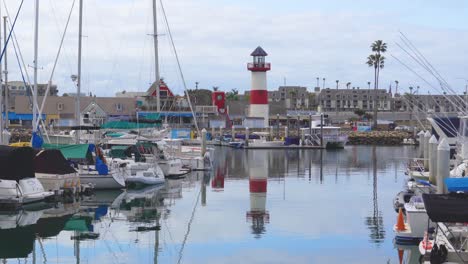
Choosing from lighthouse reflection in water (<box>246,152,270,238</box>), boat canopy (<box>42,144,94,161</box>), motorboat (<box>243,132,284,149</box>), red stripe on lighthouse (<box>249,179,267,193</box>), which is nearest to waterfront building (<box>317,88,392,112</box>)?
motorboat (<box>243,132,284,149</box>)

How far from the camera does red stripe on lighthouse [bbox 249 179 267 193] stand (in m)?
40.6

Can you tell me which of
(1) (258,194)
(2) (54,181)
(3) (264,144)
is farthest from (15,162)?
(3) (264,144)

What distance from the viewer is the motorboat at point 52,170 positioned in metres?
33.8

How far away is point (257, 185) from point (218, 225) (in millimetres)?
15023

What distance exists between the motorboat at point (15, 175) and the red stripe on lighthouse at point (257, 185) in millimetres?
13431

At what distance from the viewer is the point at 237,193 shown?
39125 mm

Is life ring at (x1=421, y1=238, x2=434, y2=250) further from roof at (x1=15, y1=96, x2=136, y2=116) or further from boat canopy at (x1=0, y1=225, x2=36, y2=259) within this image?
roof at (x1=15, y1=96, x2=136, y2=116)

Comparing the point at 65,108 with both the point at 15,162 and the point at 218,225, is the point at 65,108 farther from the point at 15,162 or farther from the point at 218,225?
the point at 218,225

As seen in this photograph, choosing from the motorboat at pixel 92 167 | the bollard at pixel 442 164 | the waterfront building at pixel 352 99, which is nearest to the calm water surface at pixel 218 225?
the motorboat at pixel 92 167

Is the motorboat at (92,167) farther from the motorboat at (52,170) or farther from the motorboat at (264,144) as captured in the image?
the motorboat at (264,144)

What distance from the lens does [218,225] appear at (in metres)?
28.5

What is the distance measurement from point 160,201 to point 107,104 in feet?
224

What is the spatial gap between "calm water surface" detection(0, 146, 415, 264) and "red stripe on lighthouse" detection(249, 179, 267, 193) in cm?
6

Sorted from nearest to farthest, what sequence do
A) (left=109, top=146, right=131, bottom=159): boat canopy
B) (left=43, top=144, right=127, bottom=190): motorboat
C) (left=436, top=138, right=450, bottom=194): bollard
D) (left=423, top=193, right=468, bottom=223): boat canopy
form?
(left=423, top=193, right=468, bottom=223): boat canopy < (left=436, top=138, right=450, bottom=194): bollard < (left=43, top=144, right=127, bottom=190): motorboat < (left=109, top=146, right=131, bottom=159): boat canopy
